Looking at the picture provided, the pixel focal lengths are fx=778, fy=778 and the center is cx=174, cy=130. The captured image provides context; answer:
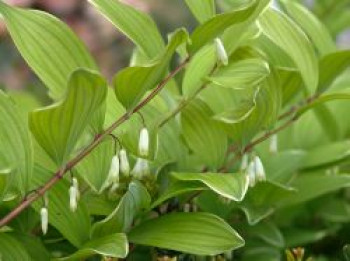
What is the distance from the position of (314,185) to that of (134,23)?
0.31 meters

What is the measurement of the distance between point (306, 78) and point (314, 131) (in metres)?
0.26

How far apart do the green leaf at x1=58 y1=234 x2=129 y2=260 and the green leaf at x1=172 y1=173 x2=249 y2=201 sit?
0.09m

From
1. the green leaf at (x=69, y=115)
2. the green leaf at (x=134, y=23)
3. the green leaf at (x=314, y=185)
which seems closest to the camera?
the green leaf at (x=69, y=115)

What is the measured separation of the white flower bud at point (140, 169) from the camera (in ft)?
2.55

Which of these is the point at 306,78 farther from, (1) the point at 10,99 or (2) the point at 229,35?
(1) the point at 10,99

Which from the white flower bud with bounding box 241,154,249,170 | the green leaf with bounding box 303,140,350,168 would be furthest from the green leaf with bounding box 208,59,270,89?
the green leaf with bounding box 303,140,350,168

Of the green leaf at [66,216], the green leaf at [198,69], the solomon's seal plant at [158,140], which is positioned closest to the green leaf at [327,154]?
the solomon's seal plant at [158,140]

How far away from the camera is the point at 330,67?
0.85 meters

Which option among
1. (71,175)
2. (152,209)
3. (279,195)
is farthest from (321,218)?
(71,175)

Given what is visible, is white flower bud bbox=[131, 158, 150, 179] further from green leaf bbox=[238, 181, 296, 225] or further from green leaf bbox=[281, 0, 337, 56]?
green leaf bbox=[281, 0, 337, 56]

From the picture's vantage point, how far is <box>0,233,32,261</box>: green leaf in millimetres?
711

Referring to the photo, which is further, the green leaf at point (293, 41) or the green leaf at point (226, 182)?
the green leaf at point (293, 41)

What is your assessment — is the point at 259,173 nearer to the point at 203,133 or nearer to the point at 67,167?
the point at 203,133

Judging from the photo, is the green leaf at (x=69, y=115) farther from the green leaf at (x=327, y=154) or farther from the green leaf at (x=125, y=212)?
the green leaf at (x=327, y=154)
